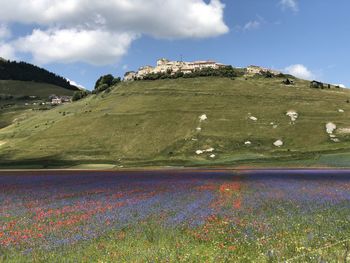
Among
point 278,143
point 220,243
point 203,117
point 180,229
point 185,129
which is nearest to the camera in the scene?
point 220,243

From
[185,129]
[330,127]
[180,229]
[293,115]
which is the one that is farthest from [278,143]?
[180,229]

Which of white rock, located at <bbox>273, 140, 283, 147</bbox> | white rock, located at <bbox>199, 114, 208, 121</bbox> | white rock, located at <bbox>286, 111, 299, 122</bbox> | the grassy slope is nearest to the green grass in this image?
the grassy slope

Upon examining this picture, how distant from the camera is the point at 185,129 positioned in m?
152

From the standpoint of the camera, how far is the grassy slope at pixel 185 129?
128m

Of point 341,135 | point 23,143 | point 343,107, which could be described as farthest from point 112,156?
point 343,107

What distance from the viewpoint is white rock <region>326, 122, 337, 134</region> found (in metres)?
138

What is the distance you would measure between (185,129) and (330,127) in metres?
46.9

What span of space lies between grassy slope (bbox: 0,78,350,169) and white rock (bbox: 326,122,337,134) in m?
1.61

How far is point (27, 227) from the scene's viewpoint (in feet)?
72.7

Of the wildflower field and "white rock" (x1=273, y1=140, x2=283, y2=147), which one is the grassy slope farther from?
the wildflower field

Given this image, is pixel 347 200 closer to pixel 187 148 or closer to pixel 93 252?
pixel 93 252

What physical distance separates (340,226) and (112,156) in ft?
384

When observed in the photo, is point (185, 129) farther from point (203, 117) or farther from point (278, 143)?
point (278, 143)

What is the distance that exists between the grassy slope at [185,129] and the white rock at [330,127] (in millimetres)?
1605
